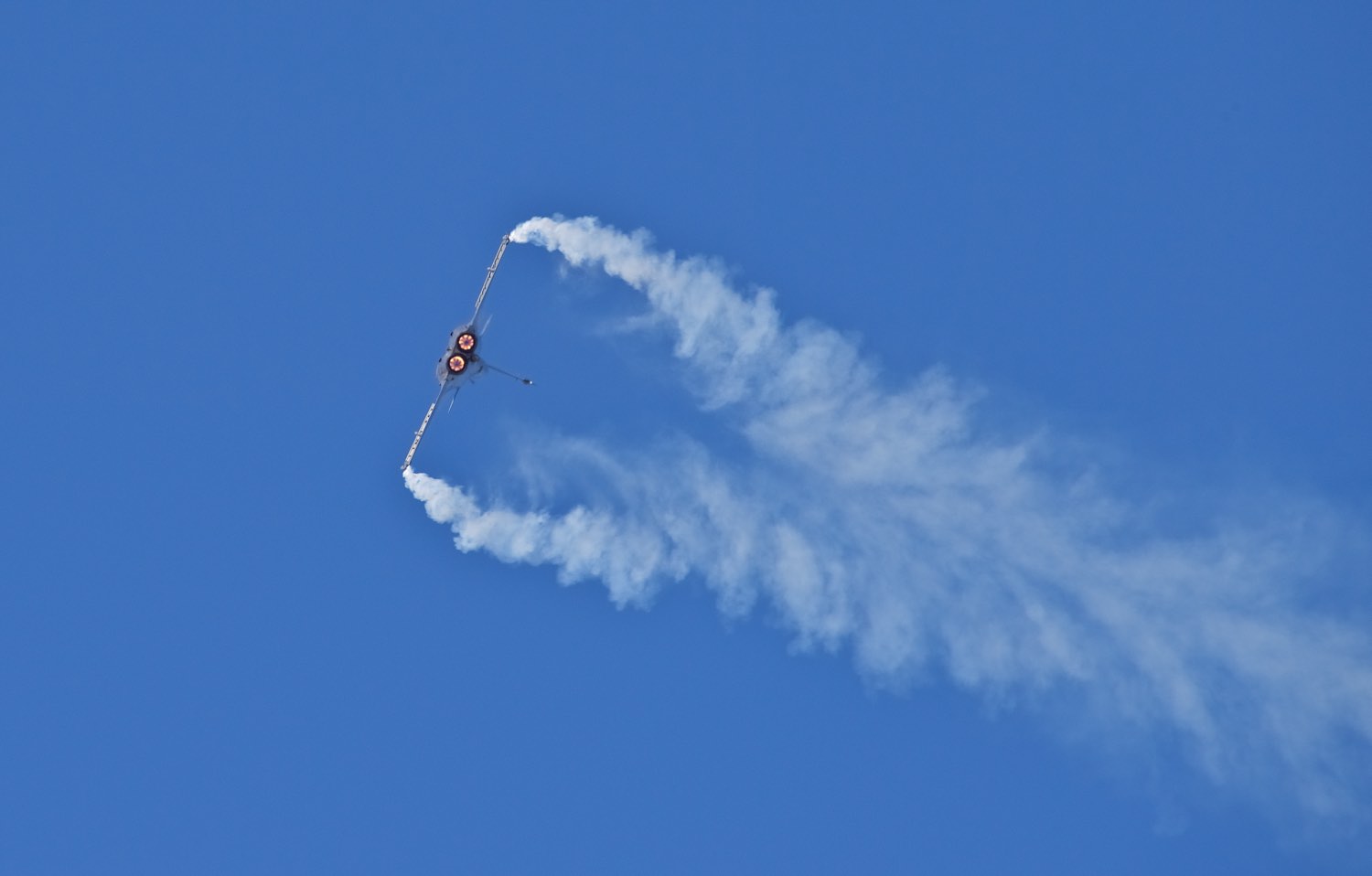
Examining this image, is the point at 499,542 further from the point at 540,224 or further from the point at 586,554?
the point at 540,224

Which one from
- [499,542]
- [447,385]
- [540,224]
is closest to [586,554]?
[499,542]

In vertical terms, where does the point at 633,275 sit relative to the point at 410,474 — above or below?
above

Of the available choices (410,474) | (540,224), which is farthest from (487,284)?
(410,474)

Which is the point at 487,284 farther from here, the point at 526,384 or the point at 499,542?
the point at 499,542

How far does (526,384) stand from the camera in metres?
118

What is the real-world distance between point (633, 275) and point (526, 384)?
958cm

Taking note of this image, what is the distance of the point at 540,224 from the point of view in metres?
118

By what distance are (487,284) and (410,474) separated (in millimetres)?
13045

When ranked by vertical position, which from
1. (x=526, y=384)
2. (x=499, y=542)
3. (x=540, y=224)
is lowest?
(x=499, y=542)

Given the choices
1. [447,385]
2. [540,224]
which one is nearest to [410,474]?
[447,385]

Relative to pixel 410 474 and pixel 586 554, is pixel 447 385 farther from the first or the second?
pixel 586 554

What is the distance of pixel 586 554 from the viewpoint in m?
117

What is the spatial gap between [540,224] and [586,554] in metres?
20.8

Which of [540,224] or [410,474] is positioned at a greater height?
[540,224]
